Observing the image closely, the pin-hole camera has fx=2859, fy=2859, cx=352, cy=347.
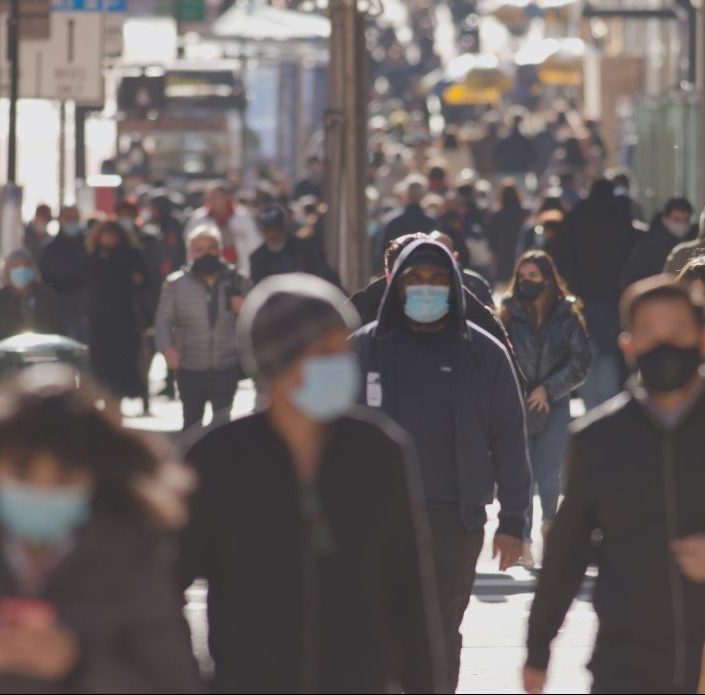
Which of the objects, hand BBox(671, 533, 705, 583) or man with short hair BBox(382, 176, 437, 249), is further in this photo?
man with short hair BBox(382, 176, 437, 249)

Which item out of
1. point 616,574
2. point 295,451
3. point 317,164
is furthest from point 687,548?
point 317,164

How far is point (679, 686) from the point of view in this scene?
6551mm

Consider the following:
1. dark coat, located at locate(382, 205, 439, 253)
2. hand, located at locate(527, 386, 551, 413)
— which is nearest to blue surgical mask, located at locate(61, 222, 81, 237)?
dark coat, located at locate(382, 205, 439, 253)

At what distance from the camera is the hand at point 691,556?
6402 millimetres

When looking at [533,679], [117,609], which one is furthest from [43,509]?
[533,679]

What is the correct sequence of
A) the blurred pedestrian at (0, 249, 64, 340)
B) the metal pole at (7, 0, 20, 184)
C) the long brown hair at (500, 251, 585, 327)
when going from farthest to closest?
the metal pole at (7, 0, 20, 184), the blurred pedestrian at (0, 249, 64, 340), the long brown hair at (500, 251, 585, 327)

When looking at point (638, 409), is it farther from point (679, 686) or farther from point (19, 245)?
point (19, 245)

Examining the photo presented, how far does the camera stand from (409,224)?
19219mm

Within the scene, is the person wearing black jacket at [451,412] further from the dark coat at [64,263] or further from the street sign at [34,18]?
the street sign at [34,18]

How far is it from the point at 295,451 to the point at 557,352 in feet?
Result: 27.3

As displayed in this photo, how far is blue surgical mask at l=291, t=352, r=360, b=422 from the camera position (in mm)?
5449

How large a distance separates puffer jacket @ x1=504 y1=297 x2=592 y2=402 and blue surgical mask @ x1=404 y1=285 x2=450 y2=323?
4.91 meters

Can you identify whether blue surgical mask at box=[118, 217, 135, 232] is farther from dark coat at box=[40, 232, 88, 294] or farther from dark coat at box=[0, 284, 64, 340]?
dark coat at box=[0, 284, 64, 340]

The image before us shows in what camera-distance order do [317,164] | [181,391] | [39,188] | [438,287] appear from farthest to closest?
[39,188] < [317,164] < [181,391] < [438,287]
